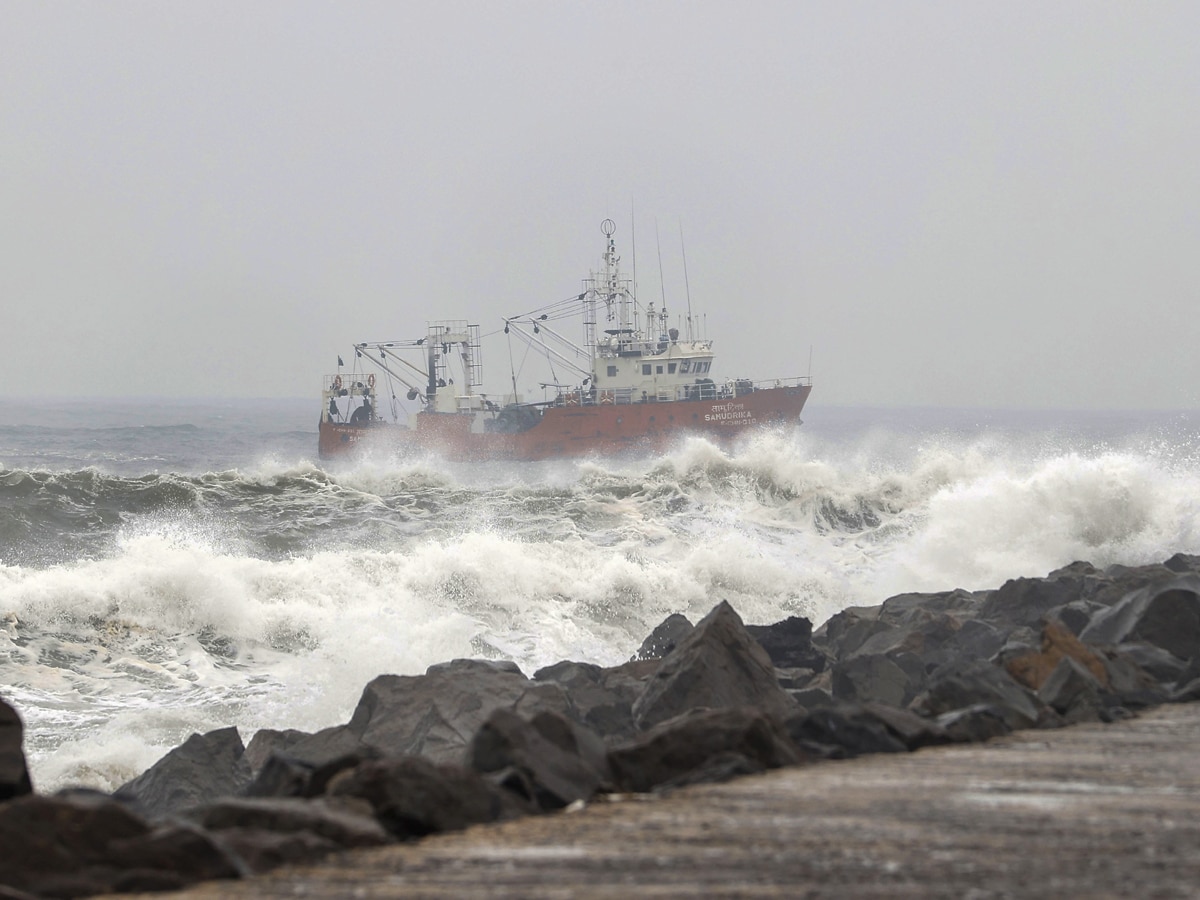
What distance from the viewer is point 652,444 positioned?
4400cm

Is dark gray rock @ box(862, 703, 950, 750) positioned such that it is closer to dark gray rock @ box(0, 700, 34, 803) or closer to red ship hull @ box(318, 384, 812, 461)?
dark gray rock @ box(0, 700, 34, 803)

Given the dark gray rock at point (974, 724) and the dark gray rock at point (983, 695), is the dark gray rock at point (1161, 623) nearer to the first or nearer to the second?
the dark gray rock at point (983, 695)

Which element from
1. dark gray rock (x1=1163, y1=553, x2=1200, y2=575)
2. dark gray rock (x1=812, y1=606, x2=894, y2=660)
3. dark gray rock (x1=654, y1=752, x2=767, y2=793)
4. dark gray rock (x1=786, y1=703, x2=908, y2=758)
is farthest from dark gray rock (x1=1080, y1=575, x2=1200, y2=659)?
dark gray rock (x1=654, y1=752, x2=767, y2=793)

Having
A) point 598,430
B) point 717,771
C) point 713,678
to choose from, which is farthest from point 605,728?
point 598,430

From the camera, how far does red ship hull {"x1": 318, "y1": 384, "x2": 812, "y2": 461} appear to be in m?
44.2

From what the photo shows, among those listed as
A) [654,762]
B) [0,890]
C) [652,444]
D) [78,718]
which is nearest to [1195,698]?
[654,762]

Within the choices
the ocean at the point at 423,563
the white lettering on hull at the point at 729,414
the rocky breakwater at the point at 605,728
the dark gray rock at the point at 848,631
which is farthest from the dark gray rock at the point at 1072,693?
the white lettering on hull at the point at 729,414

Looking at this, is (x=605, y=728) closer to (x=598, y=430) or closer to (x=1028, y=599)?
(x=1028, y=599)

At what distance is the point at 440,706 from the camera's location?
7.34 meters

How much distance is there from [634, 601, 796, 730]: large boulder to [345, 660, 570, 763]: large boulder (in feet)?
1.80

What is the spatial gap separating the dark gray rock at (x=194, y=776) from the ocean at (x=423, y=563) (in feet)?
3.61

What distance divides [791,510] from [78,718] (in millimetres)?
16450

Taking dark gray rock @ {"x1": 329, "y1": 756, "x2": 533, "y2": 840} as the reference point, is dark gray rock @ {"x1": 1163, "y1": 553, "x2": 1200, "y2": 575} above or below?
below

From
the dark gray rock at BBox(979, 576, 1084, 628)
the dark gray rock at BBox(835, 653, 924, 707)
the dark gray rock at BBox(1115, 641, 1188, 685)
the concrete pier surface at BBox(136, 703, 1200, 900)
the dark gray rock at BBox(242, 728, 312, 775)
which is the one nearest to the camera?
the concrete pier surface at BBox(136, 703, 1200, 900)
